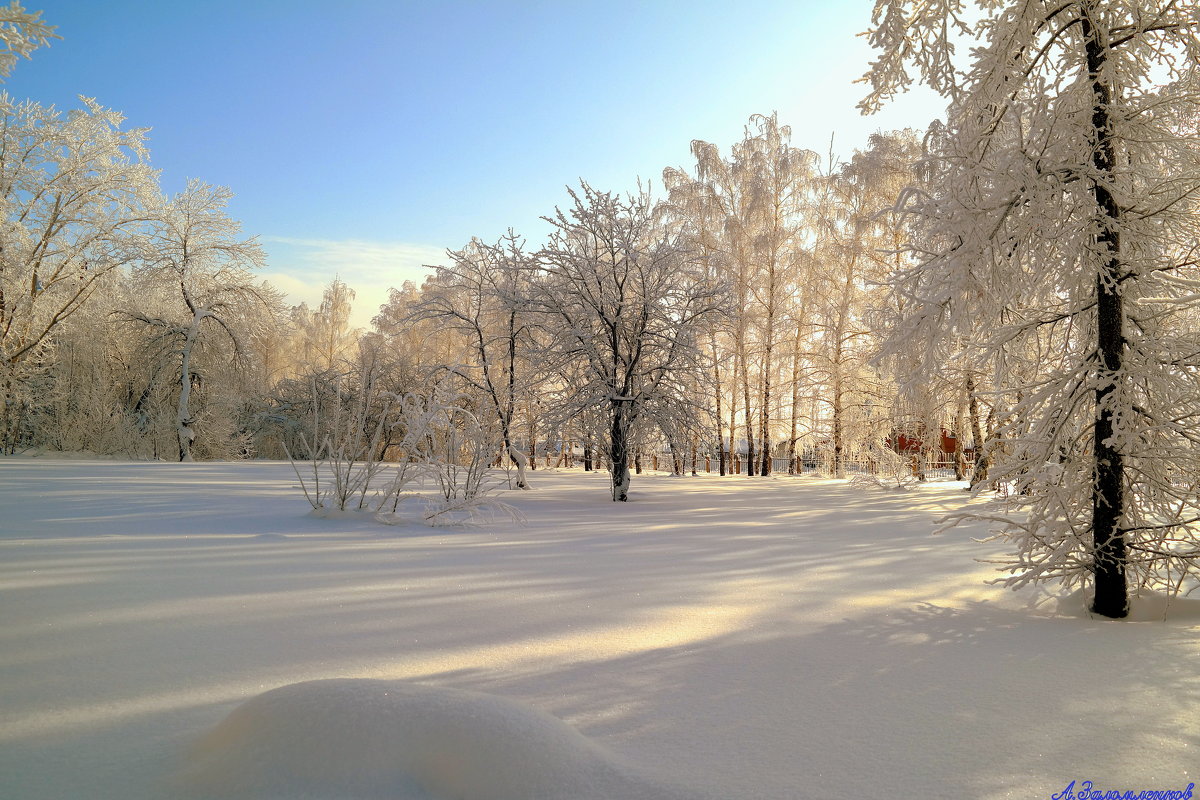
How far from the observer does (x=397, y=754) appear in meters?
1.51

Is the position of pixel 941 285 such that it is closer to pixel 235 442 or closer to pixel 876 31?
pixel 876 31

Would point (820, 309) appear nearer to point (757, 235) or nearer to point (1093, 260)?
point (757, 235)

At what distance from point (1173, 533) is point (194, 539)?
22.1 feet

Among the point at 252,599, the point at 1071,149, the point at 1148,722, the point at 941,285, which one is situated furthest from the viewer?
the point at 941,285

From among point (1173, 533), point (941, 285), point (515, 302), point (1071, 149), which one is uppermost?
point (515, 302)

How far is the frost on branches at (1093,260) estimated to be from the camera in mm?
3336

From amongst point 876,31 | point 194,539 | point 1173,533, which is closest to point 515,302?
point 194,539

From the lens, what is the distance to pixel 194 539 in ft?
16.6

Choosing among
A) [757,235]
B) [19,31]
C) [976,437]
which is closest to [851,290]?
[757,235]

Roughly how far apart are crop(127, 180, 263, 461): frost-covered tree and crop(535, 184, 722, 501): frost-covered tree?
13.4m

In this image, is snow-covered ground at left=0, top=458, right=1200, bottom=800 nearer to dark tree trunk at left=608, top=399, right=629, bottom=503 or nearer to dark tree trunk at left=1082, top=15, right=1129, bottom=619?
dark tree trunk at left=1082, top=15, right=1129, bottom=619

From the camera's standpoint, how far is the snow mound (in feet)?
4.66

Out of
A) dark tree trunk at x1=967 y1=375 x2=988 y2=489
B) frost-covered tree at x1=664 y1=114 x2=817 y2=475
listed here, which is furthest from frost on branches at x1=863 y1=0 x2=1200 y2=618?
frost-covered tree at x1=664 y1=114 x2=817 y2=475
